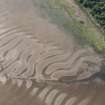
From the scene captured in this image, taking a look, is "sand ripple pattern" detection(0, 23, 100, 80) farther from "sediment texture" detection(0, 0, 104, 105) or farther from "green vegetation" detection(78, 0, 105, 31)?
"green vegetation" detection(78, 0, 105, 31)

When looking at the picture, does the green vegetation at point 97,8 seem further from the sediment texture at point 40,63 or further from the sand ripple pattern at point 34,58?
the sand ripple pattern at point 34,58

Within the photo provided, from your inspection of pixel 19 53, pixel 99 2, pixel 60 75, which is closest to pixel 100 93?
pixel 60 75

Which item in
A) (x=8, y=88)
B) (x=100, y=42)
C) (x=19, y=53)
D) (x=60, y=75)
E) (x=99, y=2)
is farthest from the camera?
(x=99, y=2)

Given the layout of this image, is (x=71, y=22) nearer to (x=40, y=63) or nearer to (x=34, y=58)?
(x=34, y=58)

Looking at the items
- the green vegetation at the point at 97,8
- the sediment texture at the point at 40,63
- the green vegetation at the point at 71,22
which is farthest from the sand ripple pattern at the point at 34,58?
the green vegetation at the point at 97,8

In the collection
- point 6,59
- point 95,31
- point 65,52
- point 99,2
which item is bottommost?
point 6,59

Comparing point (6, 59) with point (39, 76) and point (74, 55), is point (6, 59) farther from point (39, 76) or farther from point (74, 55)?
point (74, 55)

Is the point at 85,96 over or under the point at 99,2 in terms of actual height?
under
